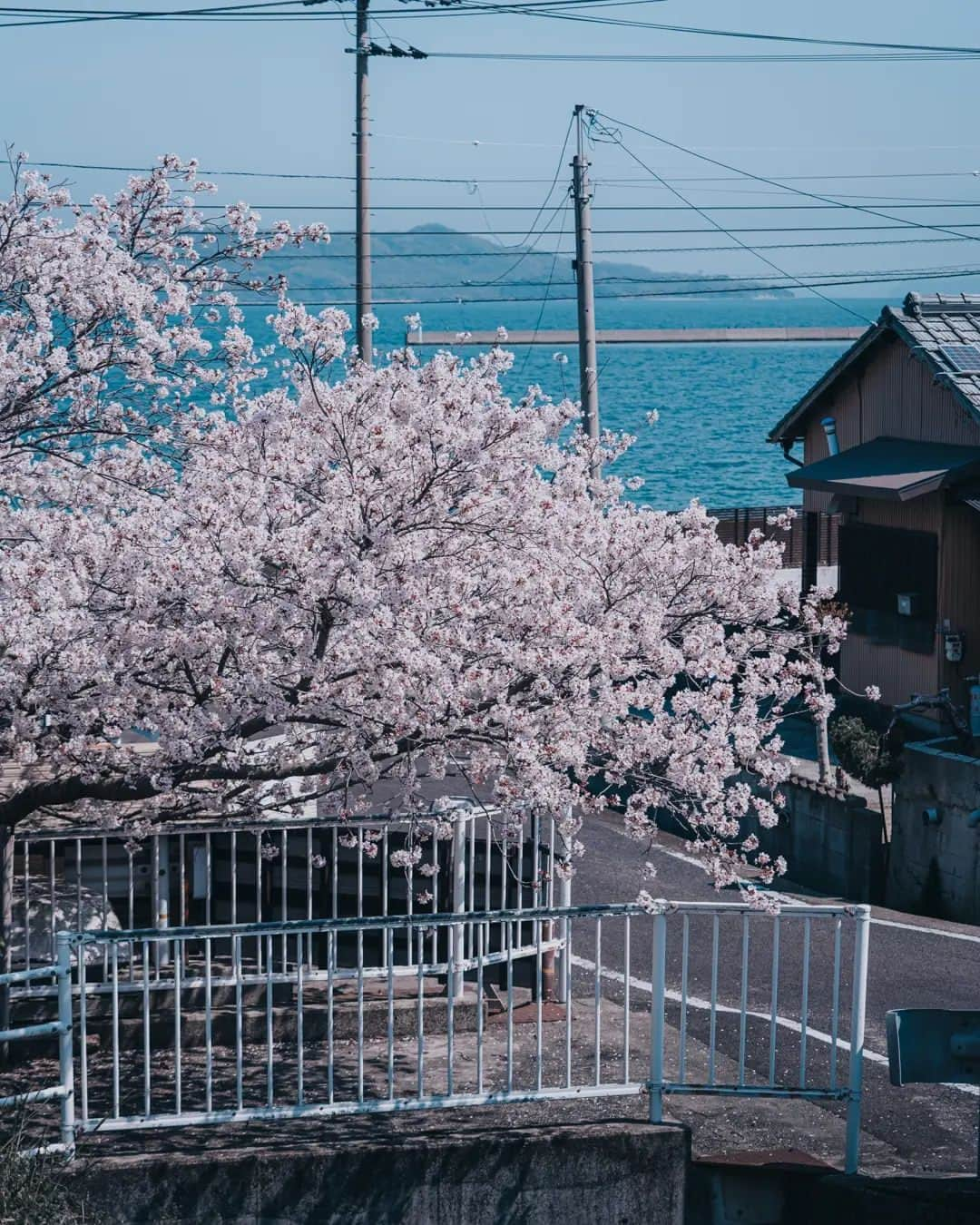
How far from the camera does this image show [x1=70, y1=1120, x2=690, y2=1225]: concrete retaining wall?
6.35 meters

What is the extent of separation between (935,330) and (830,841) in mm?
7808

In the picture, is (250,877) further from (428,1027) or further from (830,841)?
(830,841)

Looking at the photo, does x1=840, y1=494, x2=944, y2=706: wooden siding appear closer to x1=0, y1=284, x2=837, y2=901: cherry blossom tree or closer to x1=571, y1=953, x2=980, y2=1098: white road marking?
x1=571, y1=953, x2=980, y2=1098: white road marking

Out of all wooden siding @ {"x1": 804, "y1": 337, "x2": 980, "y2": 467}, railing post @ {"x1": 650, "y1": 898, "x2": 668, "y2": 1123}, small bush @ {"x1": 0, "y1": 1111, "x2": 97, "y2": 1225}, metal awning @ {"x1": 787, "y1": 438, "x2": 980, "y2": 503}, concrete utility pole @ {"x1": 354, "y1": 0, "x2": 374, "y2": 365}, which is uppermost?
concrete utility pole @ {"x1": 354, "y1": 0, "x2": 374, "y2": 365}

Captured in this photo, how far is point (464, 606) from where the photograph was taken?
714 centimetres

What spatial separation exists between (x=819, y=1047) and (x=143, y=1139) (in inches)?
174

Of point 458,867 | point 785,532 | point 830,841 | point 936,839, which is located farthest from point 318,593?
point 785,532

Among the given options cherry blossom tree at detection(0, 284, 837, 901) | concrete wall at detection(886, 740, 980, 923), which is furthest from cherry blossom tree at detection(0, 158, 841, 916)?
concrete wall at detection(886, 740, 980, 923)

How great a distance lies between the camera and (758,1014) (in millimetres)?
9570

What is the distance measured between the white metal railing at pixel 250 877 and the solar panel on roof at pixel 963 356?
11.4m

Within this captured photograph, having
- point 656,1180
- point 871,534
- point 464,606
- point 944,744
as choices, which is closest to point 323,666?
point 464,606

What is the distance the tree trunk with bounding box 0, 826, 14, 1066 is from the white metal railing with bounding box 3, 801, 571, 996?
0.38 feet

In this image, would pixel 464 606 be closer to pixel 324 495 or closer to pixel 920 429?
pixel 324 495

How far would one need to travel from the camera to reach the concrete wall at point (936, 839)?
13992mm
